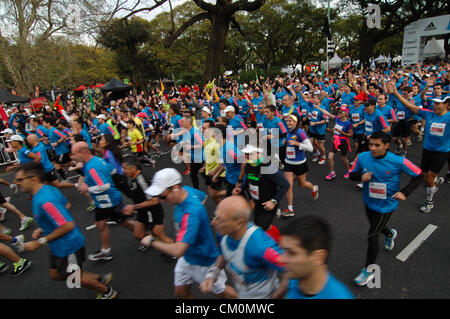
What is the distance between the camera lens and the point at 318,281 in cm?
154

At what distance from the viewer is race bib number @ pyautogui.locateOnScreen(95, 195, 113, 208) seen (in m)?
3.71

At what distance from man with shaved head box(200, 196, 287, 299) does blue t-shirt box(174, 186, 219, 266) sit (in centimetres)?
29

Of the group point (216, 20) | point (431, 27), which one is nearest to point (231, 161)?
point (216, 20)

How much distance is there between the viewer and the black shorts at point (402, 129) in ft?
23.3

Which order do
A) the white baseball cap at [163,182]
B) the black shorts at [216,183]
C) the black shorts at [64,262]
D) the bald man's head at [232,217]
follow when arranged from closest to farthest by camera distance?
the bald man's head at [232,217] → the white baseball cap at [163,182] → the black shorts at [64,262] → the black shorts at [216,183]

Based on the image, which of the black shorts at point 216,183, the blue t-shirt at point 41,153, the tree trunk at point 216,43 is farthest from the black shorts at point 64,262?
the tree trunk at point 216,43

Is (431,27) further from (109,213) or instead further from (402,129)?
(109,213)

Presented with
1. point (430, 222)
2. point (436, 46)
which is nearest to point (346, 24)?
point (436, 46)

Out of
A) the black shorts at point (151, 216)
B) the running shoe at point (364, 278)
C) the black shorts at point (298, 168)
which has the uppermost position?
the black shorts at point (298, 168)

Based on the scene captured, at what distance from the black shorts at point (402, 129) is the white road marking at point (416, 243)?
3.63 metres

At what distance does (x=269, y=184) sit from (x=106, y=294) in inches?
98.0

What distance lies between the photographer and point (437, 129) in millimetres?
4484

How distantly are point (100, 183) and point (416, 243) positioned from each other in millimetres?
4617

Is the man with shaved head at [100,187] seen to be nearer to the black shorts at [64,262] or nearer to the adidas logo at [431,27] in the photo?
the black shorts at [64,262]
